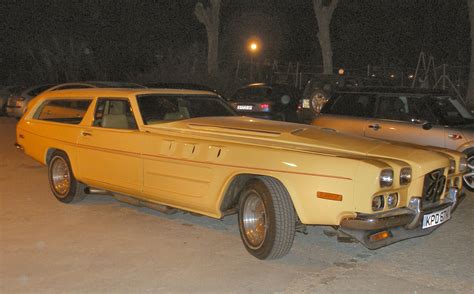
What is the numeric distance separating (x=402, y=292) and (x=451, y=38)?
32.1 metres

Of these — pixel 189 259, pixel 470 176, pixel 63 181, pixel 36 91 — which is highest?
pixel 36 91

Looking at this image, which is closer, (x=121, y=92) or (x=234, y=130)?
(x=234, y=130)

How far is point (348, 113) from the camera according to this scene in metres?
9.26

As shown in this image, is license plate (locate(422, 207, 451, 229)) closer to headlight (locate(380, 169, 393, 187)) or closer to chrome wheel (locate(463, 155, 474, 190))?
headlight (locate(380, 169, 393, 187))

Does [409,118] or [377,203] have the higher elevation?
[409,118]

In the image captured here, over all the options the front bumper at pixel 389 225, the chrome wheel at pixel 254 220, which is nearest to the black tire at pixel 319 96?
the chrome wheel at pixel 254 220

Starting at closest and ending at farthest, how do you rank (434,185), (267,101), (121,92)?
(434,185) → (121,92) → (267,101)

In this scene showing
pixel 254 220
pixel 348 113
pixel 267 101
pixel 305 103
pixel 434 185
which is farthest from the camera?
pixel 267 101

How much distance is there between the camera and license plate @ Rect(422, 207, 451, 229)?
493 centimetres

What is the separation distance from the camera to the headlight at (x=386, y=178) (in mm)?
4559

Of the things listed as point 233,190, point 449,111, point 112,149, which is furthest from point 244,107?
point 233,190

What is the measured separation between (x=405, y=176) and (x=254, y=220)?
146 centimetres

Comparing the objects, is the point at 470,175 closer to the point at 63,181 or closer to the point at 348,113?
the point at 348,113

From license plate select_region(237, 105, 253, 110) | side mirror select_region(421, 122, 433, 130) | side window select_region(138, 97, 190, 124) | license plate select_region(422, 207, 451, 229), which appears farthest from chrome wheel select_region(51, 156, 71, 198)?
license plate select_region(237, 105, 253, 110)
